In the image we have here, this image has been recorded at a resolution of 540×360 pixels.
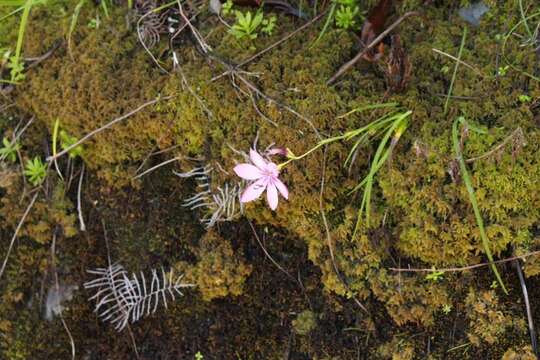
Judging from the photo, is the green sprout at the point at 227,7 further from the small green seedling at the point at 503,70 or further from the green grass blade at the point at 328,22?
the small green seedling at the point at 503,70

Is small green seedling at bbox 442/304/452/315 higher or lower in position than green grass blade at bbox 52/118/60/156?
lower

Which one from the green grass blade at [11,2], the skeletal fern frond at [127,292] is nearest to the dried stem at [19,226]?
the skeletal fern frond at [127,292]

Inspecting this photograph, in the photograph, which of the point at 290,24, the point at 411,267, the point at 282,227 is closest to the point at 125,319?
the point at 282,227

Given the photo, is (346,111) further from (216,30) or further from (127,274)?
(127,274)

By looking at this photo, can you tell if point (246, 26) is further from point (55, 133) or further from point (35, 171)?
point (35, 171)

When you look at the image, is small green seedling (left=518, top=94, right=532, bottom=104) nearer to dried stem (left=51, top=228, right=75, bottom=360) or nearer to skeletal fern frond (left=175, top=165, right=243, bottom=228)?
skeletal fern frond (left=175, top=165, right=243, bottom=228)

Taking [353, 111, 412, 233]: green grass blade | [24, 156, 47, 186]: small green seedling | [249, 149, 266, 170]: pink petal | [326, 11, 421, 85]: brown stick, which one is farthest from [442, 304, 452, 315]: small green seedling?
[24, 156, 47, 186]: small green seedling
